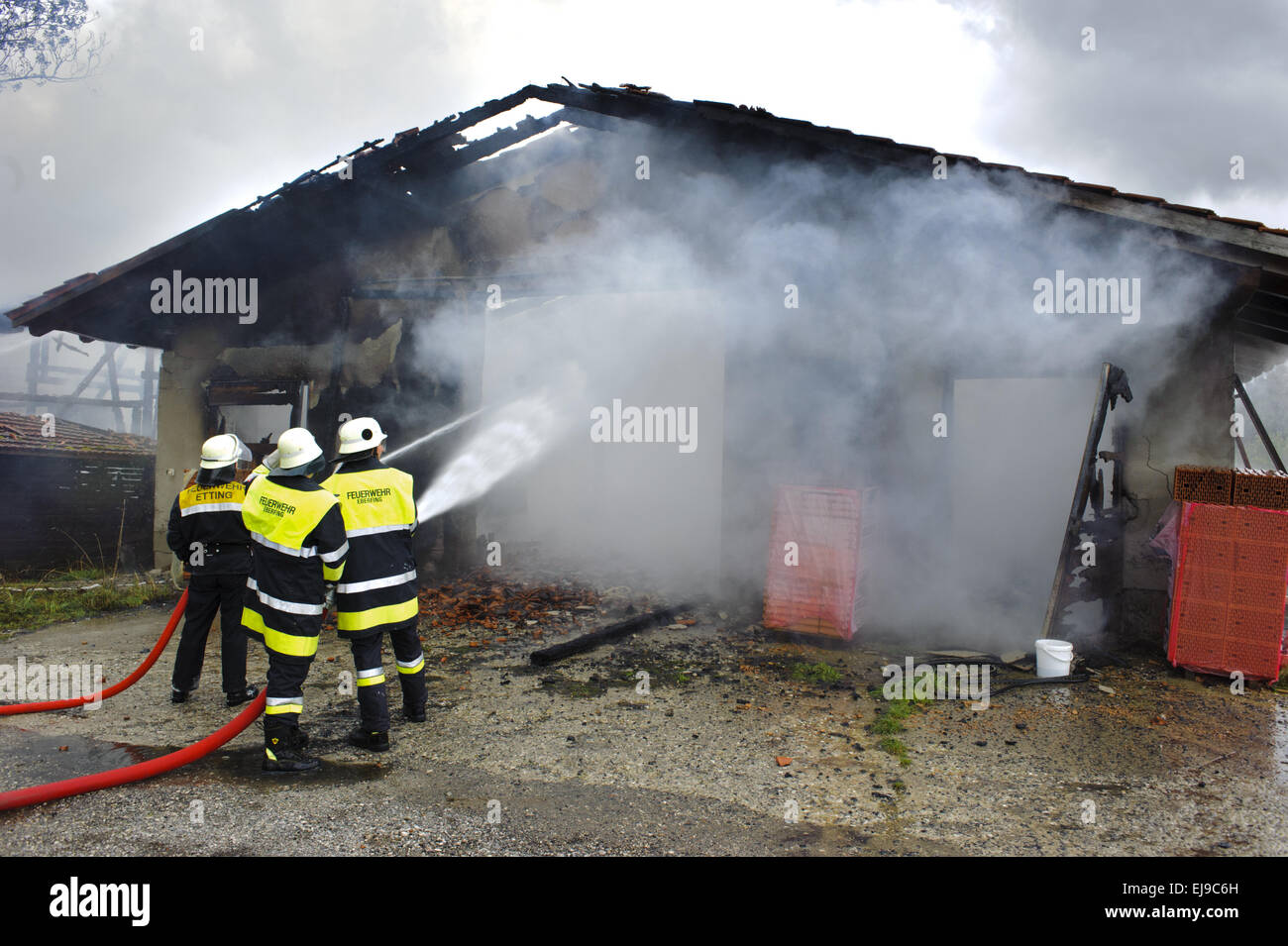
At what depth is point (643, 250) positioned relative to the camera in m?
8.25

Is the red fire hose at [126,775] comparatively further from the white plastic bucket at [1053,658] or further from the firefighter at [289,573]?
the white plastic bucket at [1053,658]

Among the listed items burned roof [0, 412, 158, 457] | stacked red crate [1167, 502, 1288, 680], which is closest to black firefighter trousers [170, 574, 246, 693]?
stacked red crate [1167, 502, 1288, 680]

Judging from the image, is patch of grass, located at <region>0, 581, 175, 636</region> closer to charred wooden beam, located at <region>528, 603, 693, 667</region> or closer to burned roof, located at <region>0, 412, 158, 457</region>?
burned roof, located at <region>0, 412, 158, 457</region>

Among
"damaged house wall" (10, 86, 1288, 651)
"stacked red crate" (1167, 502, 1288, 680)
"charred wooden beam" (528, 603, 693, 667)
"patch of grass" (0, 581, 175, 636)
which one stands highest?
"damaged house wall" (10, 86, 1288, 651)

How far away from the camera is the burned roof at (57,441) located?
10836 millimetres

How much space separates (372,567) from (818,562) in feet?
13.5

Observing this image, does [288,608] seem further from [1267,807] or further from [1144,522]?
[1144,522]

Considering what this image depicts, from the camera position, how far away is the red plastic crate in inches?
259

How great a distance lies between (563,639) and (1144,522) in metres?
5.38

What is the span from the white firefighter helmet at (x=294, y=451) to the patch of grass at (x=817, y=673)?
3876 millimetres

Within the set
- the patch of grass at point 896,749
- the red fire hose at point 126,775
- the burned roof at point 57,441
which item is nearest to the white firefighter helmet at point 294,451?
the red fire hose at point 126,775

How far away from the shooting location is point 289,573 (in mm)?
3982

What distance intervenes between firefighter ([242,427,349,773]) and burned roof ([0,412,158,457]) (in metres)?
9.79
